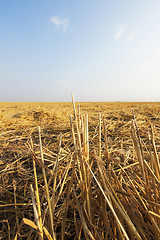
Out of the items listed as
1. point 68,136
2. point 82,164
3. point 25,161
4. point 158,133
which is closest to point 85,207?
point 82,164

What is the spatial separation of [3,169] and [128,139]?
150cm

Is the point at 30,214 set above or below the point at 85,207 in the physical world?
below

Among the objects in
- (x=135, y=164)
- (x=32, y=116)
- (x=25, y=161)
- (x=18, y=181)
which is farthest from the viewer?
(x=32, y=116)

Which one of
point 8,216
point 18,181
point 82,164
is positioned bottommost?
point 8,216

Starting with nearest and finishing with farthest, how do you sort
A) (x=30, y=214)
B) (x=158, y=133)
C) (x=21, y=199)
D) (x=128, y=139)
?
(x=30, y=214) < (x=21, y=199) < (x=128, y=139) < (x=158, y=133)

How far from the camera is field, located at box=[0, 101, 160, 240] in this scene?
1.97 feet

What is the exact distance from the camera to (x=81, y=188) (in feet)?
2.23

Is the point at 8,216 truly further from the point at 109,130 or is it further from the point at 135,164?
the point at 109,130

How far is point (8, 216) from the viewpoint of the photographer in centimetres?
95

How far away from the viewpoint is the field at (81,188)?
0.60 metres

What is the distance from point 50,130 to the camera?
240 cm

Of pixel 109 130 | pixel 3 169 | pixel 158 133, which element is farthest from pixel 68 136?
pixel 158 133

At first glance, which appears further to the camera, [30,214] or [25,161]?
[25,161]

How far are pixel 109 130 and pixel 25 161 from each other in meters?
1.35
